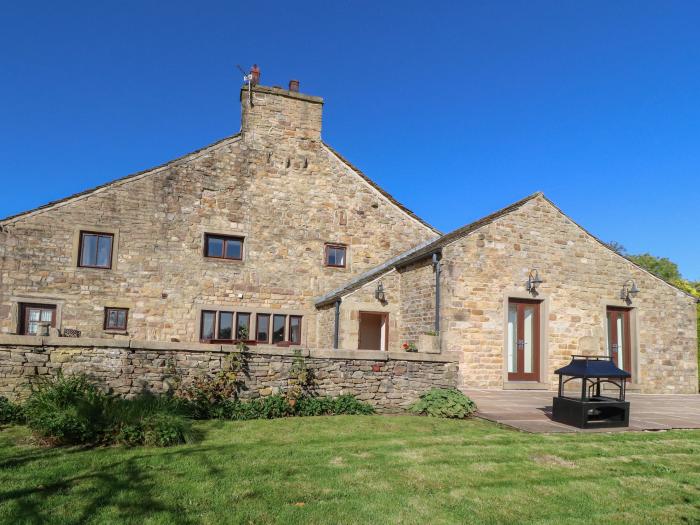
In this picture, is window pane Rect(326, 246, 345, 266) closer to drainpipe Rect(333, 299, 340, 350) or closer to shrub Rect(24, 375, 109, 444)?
drainpipe Rect(333, 299, 340, 350)

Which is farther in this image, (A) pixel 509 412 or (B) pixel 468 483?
(A) pixel 509 412

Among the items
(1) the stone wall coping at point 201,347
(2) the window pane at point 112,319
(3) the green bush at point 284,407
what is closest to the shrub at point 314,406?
(3) the green bush at point 284,407

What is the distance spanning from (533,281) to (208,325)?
994 cm

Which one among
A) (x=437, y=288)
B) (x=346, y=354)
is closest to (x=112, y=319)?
(x=346, y=354)

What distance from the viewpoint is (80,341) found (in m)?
9.52

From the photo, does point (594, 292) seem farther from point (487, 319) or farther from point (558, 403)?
point (558, 403)

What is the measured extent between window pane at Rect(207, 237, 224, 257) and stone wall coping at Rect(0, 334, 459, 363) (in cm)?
679

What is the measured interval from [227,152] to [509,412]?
11897mm

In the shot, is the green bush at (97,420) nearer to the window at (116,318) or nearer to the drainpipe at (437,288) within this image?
the window at (116,318)

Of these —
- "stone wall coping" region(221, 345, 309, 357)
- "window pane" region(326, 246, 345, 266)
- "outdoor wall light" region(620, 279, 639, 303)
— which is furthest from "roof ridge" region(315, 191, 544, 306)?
"stone wall coping" region(221, 345, 309, 357)

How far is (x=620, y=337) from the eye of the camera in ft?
52.2

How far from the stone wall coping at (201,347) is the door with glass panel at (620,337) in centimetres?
718

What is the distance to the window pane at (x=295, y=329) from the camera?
17234mm

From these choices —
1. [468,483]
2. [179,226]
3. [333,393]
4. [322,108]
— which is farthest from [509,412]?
[322,108]
